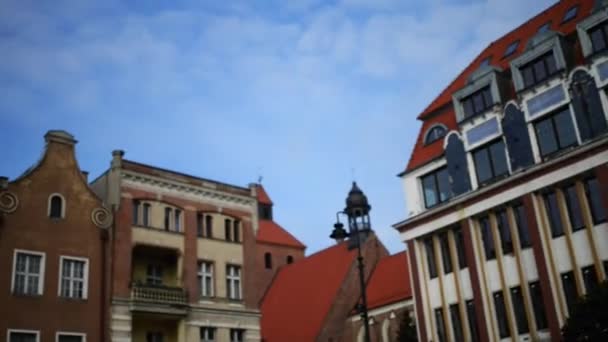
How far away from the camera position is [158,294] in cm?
3644

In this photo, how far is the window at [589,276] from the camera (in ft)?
93.9

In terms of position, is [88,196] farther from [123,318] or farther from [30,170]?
[123,318]

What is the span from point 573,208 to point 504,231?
11.5ft

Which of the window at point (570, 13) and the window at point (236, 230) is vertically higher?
the window at point (570, 13)

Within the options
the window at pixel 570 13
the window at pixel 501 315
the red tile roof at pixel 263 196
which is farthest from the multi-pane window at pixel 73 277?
the red tile roof at pixel 263 196

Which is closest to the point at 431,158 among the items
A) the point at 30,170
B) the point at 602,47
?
the point at 602,47

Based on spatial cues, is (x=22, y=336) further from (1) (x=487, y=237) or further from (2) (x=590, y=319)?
(2) (x=590, y=319)

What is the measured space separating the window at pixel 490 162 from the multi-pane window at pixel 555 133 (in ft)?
6.45

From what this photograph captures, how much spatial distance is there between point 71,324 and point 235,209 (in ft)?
40.2

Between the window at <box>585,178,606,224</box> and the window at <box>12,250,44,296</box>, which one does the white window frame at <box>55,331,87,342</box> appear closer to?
the window at <box>12,250,44,296</box>

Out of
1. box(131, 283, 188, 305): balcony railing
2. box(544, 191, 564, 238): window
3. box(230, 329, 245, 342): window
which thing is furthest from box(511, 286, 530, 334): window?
box(131, 283, 188, 305): balcony railing

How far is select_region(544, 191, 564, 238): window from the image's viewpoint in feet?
100

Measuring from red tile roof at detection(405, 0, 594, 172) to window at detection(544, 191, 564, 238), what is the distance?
23.0 feet

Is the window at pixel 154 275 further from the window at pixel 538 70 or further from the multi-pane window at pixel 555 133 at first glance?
the window at pixel 538 70
